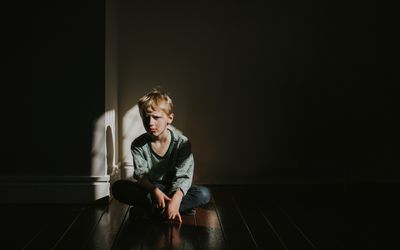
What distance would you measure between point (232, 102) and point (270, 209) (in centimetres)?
91

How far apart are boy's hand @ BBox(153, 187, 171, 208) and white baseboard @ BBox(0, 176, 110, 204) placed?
0.45 m

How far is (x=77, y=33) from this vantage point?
2621 mm

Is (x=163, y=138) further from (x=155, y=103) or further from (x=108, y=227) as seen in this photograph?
(x=108, y=227)

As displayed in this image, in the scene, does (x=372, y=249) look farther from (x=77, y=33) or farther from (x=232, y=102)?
(x=77, y=33)

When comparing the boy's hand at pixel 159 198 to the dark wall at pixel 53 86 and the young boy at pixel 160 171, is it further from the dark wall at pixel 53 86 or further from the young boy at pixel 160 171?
the dark wall at pixel 53 86

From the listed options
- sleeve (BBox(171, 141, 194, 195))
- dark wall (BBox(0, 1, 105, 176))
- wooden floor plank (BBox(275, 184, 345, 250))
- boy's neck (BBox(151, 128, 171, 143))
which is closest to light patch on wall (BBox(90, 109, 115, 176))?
dark wall (BBox(0, 1, 105, 176))

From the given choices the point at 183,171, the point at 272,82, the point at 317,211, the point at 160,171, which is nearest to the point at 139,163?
the point at 160,171

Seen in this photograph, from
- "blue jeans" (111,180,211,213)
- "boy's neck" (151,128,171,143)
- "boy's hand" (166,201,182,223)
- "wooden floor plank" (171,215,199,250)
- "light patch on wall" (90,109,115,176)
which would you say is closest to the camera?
"wooden floor plank" (171,215,199,250)

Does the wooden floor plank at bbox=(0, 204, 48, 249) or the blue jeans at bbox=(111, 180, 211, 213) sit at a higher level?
the blue jeans at bbox=(111, 180, 211, 213)

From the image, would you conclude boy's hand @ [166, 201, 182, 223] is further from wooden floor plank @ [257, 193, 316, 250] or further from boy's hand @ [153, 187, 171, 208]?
wooden floor plank @ [257, 193, 316, 250]

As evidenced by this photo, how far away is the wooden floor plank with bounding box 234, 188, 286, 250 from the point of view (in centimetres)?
193

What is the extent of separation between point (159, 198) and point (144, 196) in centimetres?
11

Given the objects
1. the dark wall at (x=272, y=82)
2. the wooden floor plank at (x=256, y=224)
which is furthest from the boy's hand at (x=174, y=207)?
the dark wall at (x=272, y=82)

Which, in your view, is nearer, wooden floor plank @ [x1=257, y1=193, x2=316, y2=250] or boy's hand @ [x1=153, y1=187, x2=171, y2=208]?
wooden floor plank @ [x1=257, y1=193, x2=316, y2=250]
